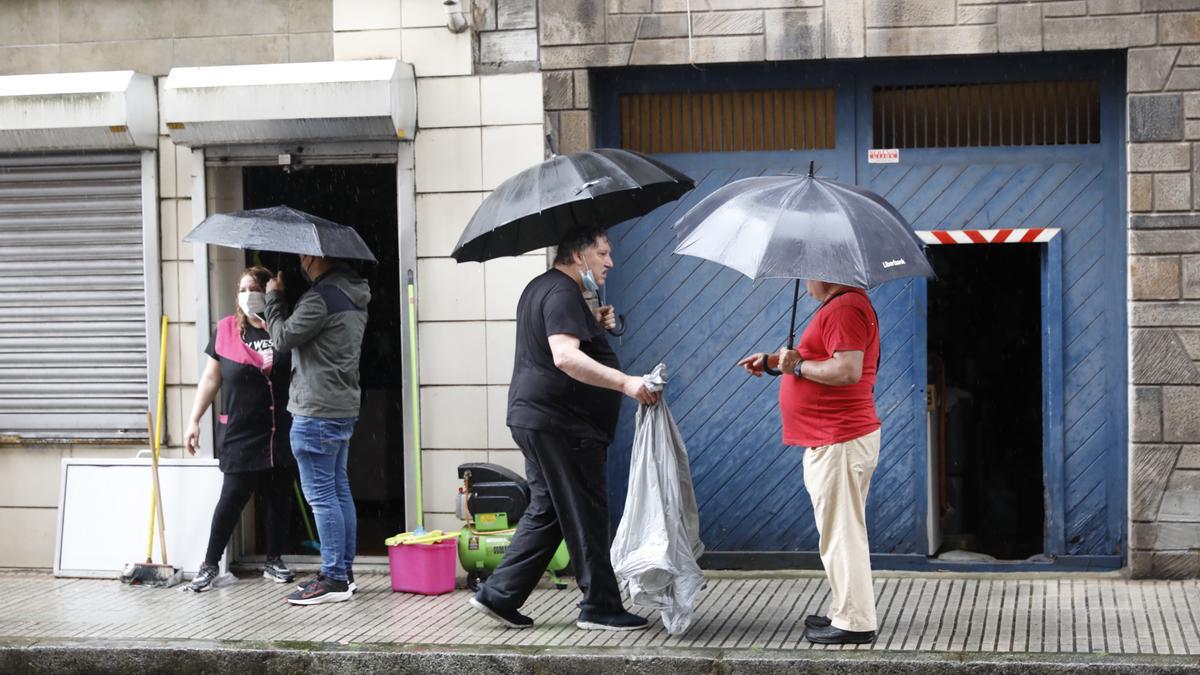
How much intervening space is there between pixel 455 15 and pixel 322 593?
324cm

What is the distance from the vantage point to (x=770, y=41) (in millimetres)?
8398

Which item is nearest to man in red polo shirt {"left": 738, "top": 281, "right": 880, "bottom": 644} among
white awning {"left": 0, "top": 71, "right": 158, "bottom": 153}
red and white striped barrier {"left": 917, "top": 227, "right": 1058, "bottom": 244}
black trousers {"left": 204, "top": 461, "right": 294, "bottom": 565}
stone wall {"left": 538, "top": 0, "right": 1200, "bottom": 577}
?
red and white striped barrier {"left": 917, "top": 227, "right": 1058, "bottom": 244}

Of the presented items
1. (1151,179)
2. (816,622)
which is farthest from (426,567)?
(1151,179)

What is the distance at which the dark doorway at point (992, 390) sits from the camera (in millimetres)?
9594

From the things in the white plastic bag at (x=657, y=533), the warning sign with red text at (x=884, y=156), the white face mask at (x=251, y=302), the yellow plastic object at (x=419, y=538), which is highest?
the warning sign with red text at (x=884, y=156)

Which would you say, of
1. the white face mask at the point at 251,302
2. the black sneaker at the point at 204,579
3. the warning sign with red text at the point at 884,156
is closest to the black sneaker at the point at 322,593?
the black sneaker at the point at 204,579

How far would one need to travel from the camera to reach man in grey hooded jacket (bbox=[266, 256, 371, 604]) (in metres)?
7.94

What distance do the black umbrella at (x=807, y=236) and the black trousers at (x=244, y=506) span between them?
129 inches

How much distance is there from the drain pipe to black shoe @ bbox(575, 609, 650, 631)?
3.41 metres

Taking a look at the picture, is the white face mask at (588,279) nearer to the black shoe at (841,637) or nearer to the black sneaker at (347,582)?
the black shoe at (841,637)

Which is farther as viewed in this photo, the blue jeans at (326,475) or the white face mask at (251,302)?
the white face mask at (251,302)

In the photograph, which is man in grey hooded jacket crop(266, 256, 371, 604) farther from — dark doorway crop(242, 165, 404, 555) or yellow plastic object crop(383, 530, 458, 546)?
dark doorway crop(242, 165, 404, 555)

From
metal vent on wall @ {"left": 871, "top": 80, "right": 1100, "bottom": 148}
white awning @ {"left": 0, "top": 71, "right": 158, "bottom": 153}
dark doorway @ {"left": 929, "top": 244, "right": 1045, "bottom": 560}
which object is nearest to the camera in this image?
metal vent on wall @ {"left": 871, "top": 80, "right": 1100, "bottom": 148}

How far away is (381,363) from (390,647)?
11.8 feet
